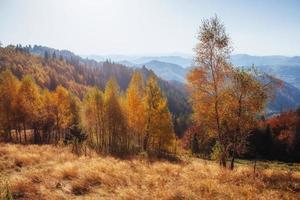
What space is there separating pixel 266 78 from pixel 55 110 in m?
50.0

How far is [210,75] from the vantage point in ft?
80.9

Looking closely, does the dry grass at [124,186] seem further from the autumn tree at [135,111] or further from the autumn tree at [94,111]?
the autumn tree at [94,111]

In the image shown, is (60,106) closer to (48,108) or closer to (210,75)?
(48,108)

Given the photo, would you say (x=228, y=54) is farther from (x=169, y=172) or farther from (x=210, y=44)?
(x=169, y=172)

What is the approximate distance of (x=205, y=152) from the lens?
94.6m

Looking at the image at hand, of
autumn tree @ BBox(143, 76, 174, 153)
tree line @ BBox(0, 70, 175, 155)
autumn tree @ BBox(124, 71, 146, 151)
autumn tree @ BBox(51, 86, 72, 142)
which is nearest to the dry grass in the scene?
tree line @ BBox(0, 70, 175, 155)

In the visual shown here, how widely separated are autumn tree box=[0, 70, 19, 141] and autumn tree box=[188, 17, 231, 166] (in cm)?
3945

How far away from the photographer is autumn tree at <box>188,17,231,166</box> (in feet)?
78.4

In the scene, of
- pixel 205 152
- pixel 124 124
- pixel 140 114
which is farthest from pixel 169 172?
pixel 205 152

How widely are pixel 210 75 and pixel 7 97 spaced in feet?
136

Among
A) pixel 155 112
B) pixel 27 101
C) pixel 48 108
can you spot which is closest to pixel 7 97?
pixel 27 101

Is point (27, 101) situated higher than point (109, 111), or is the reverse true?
point (27, 101)

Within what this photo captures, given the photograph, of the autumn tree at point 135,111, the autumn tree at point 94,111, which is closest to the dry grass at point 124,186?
the autumn tree at point 135,111

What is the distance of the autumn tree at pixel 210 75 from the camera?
23891 mm
